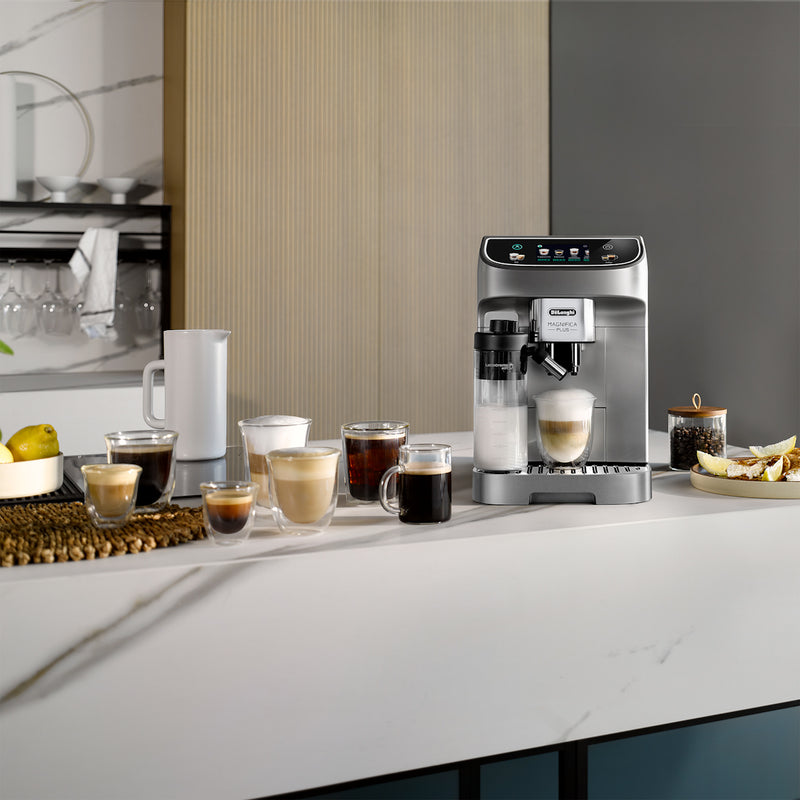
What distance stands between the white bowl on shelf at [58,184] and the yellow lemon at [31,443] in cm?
205

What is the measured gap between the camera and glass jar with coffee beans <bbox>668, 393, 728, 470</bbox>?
161 centimetres

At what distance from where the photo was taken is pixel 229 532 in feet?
3.71

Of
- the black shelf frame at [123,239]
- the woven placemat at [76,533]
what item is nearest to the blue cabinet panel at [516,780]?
the woven placemat at [76,533]

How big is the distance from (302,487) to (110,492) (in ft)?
0.79

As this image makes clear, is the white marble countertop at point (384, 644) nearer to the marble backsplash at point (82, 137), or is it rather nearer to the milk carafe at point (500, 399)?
the milk carafe at point (500, 399)

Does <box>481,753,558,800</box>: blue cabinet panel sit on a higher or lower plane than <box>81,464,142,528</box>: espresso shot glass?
lower

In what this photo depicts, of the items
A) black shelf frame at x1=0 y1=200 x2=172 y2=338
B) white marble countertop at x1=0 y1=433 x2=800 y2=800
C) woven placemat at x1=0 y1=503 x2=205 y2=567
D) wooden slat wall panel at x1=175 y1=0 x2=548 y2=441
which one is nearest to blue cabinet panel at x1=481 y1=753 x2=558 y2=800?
white marble countertop at x1=0 y1=433 x2=800 y2=800

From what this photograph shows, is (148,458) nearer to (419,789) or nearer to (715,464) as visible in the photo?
(419,789)

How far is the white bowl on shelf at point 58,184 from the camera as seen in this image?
3.11 m

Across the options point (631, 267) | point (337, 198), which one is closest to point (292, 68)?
point (337, 198)

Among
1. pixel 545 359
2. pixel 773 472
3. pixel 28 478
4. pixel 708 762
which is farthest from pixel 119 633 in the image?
pixel 708 762

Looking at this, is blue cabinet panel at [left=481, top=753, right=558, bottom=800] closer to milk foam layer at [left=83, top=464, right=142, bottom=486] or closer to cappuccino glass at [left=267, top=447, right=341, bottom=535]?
cappuccino glass at [left=267, top=447, right=341, bottom=535]

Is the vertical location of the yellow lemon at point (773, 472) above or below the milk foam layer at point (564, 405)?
below

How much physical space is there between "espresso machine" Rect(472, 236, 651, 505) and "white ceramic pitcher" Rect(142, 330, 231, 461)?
0.50 m
